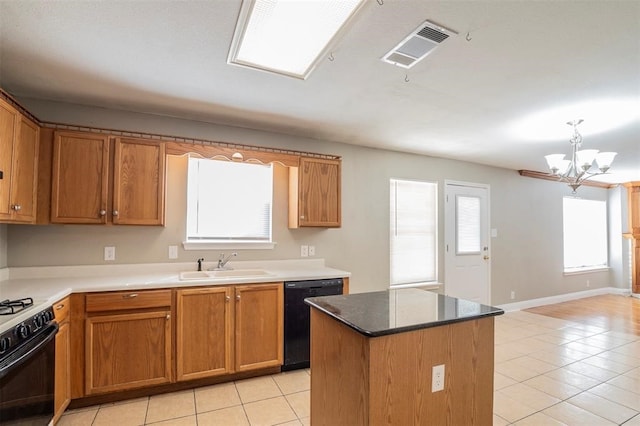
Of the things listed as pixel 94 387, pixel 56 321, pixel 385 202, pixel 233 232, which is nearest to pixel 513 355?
pixel 385 202

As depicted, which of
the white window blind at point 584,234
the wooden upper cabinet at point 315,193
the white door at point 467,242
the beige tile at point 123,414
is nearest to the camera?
the beige tile at point 123,414

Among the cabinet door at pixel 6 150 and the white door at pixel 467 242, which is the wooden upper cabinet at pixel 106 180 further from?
the white door at pixel 467 242

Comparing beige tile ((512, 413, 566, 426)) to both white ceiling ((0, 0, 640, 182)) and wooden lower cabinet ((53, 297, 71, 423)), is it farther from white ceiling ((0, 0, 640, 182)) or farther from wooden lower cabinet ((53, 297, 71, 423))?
wooden lower cabinet ((53, 297, 71, 423))

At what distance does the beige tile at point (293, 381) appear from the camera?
279 cm

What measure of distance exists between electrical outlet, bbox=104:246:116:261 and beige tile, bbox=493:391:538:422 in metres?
3.40

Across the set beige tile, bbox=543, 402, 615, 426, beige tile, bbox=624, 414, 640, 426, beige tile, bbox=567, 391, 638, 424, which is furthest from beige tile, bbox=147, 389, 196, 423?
beige tile, bbox=624, 414, 640, 426

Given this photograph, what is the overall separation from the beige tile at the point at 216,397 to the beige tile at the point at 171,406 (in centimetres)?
5

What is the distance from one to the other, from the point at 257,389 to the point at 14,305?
1777mm

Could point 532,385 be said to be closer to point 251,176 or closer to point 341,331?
point 341,331

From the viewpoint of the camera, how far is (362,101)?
2.81 metres

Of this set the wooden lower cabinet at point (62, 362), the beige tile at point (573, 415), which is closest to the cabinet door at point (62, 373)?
the wooden lower cabinet at point (62, 362)

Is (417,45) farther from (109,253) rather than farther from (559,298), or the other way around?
(559,298)

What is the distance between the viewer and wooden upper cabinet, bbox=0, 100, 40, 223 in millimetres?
2100

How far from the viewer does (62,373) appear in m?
2.23
